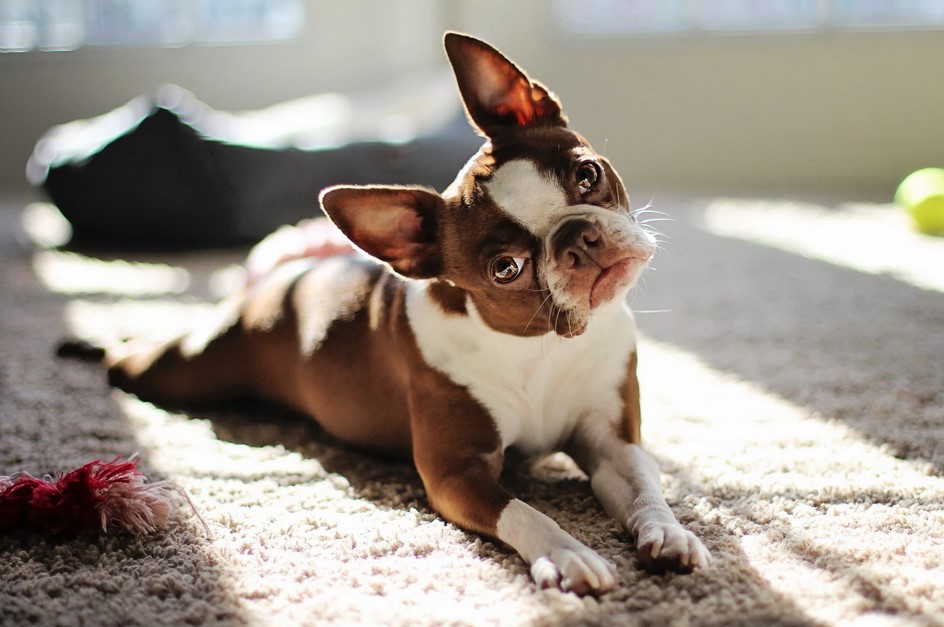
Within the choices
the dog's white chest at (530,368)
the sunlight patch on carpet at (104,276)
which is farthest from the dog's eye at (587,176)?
the sunlight patch on carpet at (104,276)

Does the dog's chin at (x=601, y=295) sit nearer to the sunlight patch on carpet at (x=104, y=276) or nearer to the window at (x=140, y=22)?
the sunlight patch on carpet at (x=104, y=276)

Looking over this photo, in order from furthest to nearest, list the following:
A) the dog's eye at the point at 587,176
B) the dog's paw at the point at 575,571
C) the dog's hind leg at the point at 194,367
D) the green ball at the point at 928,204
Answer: the green ball at the point at 928,204, the dog's hind leg at the point at 194,367, the dog's eye at the point at 587,176, the dog's paw at the point at 575,571

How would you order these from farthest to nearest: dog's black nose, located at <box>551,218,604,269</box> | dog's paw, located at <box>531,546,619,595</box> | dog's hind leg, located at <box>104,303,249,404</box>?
dog's hind leg, located at <box>104,303,249,404</box> < dog's black nose, located at <box>551,218,604,269</box> < dog's paw, located at <box>531,546,619,595</box>

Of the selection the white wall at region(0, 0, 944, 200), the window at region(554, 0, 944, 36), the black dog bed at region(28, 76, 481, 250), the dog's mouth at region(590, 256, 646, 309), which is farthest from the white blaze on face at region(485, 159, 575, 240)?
the window at region(554, 0, 944, 36)

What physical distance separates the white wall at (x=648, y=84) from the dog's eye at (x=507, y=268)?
424 cm

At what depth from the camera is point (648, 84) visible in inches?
242

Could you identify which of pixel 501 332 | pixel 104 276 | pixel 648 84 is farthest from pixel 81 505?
pixel 648 84

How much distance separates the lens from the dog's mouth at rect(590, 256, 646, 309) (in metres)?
1.73

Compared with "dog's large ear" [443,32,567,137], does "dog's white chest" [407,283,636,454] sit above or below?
below

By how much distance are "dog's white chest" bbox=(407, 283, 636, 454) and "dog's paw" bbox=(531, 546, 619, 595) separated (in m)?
0.40

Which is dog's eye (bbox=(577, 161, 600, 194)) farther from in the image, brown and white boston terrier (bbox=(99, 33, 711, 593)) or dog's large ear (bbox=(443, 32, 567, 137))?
dog's large ear (bbox=(443, 32, 567, 137))

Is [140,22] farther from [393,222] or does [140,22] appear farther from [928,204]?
[393,222]

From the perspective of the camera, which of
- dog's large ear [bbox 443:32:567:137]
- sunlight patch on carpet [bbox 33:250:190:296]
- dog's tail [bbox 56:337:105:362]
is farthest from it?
sunlight patch on carpet [bbox 33:250:190:296]

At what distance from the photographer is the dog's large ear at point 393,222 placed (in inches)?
68.7
